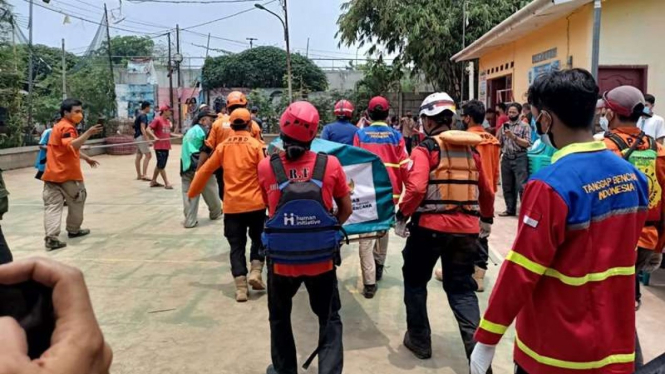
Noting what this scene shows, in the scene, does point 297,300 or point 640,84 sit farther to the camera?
point 640,84

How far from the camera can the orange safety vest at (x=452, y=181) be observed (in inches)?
142

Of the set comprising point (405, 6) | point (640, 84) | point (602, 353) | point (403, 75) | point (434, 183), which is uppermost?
point (405, 6)

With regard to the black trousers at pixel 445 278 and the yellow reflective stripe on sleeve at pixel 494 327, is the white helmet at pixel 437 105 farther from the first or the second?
the yellow reflective stripe on sleeve at pixel 494 327

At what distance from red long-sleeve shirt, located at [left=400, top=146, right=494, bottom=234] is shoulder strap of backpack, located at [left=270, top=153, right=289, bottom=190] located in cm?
94

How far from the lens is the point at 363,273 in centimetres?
504

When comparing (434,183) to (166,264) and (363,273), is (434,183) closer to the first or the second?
(363,273)

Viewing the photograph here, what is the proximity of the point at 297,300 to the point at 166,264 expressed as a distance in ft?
6.06

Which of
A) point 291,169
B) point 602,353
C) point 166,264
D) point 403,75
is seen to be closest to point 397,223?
point 291,169

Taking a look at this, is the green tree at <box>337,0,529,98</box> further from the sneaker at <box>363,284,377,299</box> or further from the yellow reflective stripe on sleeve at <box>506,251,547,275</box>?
the yellow reflective stripe on sleeve at <box>506,251,547,275</box>

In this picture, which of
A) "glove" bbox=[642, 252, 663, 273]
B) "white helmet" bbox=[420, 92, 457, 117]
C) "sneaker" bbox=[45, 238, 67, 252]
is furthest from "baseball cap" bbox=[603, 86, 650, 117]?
"sneaker" bbox=[45, 238, 67, 252]

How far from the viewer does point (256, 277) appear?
5.16 metres

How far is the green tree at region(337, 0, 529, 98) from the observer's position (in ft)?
61.1

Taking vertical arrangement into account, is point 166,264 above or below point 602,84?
below

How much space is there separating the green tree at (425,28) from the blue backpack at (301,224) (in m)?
16.6
